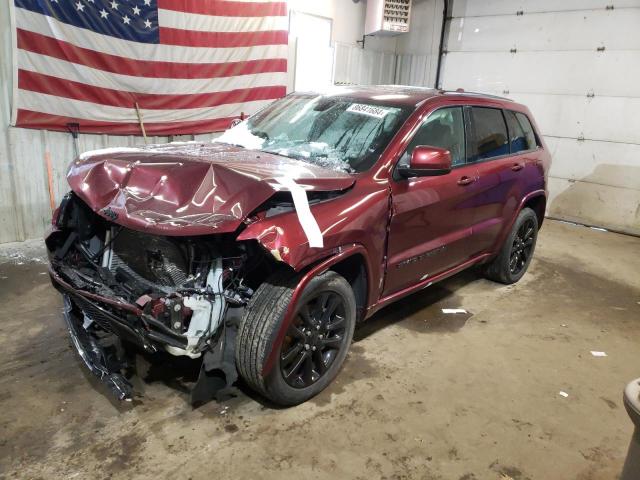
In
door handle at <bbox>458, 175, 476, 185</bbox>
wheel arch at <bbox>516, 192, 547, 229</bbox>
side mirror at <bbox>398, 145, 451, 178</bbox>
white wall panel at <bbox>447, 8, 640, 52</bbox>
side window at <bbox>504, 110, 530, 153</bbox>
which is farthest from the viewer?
white wall panel at <bbox>447, 8, 640, 52</bbox>

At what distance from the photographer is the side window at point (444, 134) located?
311cm

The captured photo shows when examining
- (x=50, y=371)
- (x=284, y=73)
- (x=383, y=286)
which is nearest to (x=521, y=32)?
(x=284, y=73)

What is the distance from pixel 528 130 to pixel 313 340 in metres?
3.09

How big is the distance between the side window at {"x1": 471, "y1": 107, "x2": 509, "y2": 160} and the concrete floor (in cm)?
131

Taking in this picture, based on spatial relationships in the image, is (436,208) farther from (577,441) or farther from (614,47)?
(614,47)

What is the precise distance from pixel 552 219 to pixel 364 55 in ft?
13.4

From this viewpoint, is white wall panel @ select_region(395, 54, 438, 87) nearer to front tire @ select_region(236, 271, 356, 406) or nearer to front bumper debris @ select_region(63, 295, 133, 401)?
front tire @ select_region(236, 271, 356, 406)

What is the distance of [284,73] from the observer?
22.4 feet

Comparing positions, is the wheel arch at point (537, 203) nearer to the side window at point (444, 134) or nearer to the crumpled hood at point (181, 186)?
the side window at point (444, 134)

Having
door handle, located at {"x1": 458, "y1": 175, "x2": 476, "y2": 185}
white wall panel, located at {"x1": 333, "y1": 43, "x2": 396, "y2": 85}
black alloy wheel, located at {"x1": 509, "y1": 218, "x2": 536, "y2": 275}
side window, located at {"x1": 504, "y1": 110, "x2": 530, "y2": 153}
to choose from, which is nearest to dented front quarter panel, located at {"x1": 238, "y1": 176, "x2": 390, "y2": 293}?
door handle, located at {"x1": 458, "y1": 175, "x2": 476, "y2": 185}

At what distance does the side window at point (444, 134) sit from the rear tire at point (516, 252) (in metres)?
1.25

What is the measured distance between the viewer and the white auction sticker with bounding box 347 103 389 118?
3211 millimetres

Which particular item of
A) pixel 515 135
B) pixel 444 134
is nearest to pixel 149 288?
pixel 444 134

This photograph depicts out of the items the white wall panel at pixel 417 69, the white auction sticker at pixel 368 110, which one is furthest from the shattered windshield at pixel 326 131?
the white wall panel at pixel 417 69
